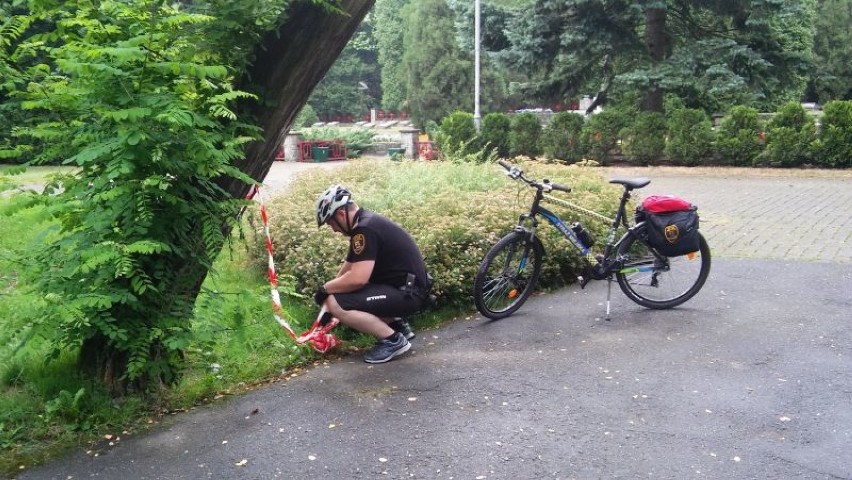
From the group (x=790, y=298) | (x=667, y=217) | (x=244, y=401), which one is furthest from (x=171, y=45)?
(x=790, y=298)

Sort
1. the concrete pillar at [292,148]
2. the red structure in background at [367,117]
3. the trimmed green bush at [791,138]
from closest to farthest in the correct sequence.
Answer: the trimmed green bush at [791,138] < the concrete pillar at [292,148] < the red structure in background at [367,117]

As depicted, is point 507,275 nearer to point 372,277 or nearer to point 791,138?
point 372,277

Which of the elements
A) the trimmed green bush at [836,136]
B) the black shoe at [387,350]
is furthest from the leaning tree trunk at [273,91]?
the trimmed green bush at [836,136]

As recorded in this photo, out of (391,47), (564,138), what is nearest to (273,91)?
(564,138)

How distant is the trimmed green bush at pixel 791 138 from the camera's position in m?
20.2

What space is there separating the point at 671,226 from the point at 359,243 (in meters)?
2.84

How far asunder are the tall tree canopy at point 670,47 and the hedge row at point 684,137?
1.00m

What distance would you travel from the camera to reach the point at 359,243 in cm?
533

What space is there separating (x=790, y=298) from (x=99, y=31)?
636 centimetres

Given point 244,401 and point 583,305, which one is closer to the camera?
point 244,401

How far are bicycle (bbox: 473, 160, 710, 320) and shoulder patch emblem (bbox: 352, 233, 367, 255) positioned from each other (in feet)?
4.70

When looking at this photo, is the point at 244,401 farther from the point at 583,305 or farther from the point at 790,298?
the point at 790,298

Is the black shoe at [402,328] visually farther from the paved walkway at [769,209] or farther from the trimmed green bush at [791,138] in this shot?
the trimmed green bush at [791,138]

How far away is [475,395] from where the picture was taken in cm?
488
